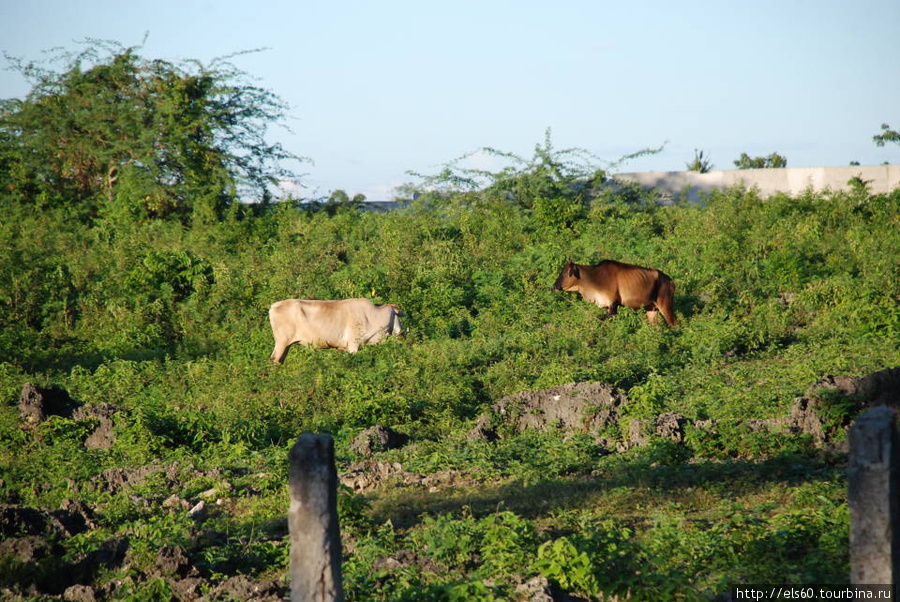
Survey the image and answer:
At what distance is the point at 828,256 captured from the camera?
17.1 metres

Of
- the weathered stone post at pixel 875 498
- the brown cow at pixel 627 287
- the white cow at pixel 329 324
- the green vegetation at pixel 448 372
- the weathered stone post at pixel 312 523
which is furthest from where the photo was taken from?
the brown cow at pixel 627 287

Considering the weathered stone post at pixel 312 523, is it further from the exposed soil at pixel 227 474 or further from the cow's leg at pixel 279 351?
the cow's leg at pixel 279 351

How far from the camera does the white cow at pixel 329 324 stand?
14.4 metres

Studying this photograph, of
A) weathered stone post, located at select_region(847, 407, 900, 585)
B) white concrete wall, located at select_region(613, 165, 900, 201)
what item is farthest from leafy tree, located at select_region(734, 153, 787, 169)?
weathered stone post, located at select_region(847, 407, 900, 585)

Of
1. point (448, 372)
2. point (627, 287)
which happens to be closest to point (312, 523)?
point (448, 372)

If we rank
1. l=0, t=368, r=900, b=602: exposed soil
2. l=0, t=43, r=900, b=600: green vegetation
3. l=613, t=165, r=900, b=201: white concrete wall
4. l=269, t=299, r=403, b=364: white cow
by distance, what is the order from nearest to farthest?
l=0, t=368, r=900, b=602: exposed soil → l=0, t=43, r=900, b=600: green vegetation → l=269, t=299, r=403, b=364: white cow → l=613, t=165, r=900, b=201: white concrete wall

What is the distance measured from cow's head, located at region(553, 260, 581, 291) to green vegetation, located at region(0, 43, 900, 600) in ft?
1.05

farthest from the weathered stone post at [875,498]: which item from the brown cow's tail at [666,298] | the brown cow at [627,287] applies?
the brown cow's tail at [666,298]

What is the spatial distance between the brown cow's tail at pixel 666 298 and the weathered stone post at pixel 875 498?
35.6 ft

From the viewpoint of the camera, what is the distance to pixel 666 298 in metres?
15.0

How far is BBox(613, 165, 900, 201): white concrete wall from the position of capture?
25.2m

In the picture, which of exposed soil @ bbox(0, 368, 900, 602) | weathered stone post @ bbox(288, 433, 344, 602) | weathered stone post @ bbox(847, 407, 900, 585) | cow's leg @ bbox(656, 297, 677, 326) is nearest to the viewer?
weathered stone post @ bbox(847, 407, 900, 585)

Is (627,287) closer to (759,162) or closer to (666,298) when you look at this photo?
(666,298)

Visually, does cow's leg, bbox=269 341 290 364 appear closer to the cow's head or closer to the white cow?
the white cow
